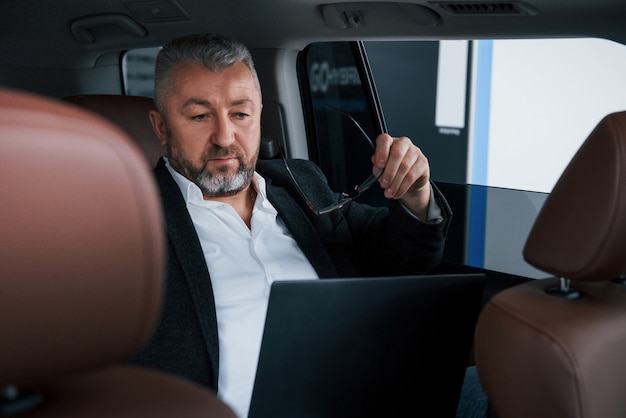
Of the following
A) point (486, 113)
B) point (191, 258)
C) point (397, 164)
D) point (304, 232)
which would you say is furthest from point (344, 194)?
point (486, 113)

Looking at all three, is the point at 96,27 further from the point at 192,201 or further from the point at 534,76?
the point at 534,76

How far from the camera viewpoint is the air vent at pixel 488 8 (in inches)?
69.9

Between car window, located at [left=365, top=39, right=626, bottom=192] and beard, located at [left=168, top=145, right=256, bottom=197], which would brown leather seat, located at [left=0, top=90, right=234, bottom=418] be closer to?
beard, located at [left=168, top=145, right=256, bottom=197]

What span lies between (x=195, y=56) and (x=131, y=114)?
17.8 inches

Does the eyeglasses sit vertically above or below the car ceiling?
below

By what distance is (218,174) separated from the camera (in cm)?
→ 167

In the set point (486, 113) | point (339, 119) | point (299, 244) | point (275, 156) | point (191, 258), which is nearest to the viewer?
point (191, 258)

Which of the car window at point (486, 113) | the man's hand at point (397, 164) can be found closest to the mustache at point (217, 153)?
the man's hand at point (397, 164)

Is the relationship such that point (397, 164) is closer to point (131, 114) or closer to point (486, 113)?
point (131, 114)

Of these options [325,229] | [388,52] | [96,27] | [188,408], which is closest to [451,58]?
[388,52]

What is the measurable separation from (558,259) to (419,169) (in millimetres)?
471

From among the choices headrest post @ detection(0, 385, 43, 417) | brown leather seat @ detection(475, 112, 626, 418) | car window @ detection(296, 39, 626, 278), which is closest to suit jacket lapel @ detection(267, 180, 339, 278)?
brown leather seat @ detection(475, 112, 626, 418)

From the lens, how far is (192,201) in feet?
5.45

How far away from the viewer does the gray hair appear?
169 cm
